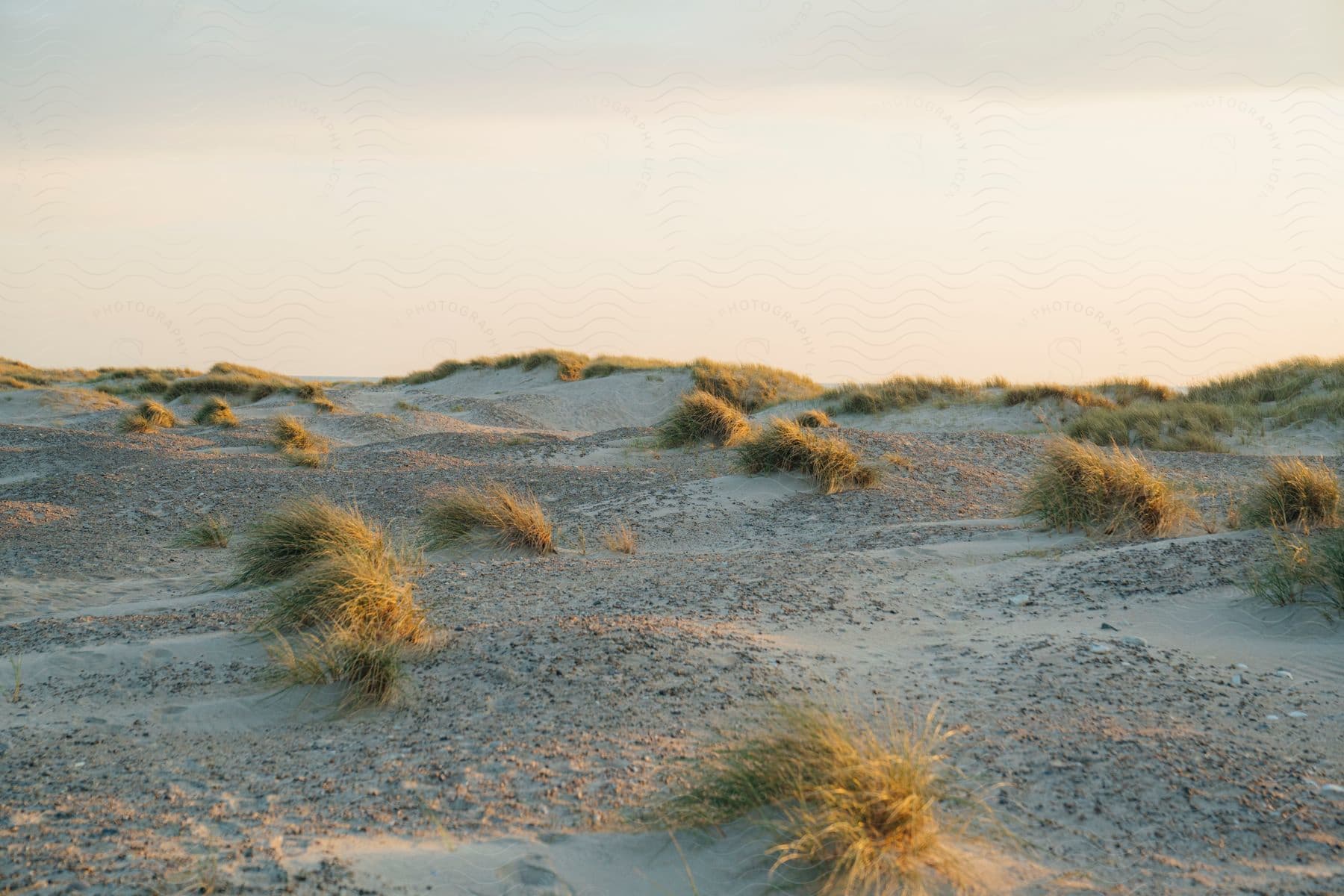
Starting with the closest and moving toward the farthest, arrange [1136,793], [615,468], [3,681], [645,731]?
[1136,793] < [645,731] < [3,681] < [615,468]

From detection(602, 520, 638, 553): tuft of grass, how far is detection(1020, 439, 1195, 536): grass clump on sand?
3.12 m

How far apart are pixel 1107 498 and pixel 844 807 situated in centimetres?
551

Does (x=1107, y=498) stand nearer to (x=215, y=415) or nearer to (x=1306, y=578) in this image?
(x=1306, y=578)

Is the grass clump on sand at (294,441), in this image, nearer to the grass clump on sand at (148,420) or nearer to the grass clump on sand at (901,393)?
the grass clump on sand at (148,420)

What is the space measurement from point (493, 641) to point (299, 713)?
0.94 m

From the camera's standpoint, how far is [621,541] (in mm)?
7949

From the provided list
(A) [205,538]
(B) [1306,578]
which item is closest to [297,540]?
(A) [205,538]

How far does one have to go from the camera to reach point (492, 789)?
3.57 m

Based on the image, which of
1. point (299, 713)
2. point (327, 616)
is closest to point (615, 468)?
point (327, 616)

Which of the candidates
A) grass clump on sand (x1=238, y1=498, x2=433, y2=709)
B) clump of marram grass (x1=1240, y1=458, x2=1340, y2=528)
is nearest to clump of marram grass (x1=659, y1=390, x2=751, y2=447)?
grass clump on sand (x1=238, y1=498, x2=433, y2=709)

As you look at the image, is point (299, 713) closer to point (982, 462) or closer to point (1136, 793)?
point (1136, 793)

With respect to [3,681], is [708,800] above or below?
above

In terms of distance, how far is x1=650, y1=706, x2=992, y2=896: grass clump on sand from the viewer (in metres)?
2.80

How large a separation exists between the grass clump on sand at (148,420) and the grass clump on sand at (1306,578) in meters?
15.9
